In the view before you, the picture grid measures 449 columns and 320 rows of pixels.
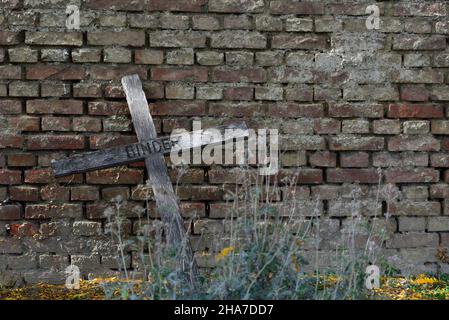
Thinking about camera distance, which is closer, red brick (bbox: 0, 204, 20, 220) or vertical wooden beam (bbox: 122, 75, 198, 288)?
vertical wooden beam (bbox: 122, 75, 198, 288)

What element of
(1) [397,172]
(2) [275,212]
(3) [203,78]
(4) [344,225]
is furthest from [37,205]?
(1) [397,172]

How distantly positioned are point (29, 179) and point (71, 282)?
620mm

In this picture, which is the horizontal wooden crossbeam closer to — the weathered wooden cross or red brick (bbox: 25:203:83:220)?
the weathered wooden cross

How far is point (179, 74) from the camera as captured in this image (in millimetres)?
3350

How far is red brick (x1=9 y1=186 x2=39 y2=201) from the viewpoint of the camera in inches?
130

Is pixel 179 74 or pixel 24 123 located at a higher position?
pixel 179 74

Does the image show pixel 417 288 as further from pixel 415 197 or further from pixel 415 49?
pixel 415 49

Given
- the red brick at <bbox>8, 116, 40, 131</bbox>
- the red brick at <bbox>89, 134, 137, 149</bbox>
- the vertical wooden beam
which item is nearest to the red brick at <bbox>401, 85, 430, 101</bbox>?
the vertical wooden beam

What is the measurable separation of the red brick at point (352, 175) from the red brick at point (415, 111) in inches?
14.1

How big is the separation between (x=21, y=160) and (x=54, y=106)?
1.16 ft

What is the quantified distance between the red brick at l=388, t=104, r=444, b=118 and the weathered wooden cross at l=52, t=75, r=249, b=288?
90 cm

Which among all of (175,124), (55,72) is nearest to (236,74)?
(175,124)

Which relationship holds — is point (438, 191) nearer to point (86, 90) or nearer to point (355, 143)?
point (355, 143)

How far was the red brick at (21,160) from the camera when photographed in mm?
3301
